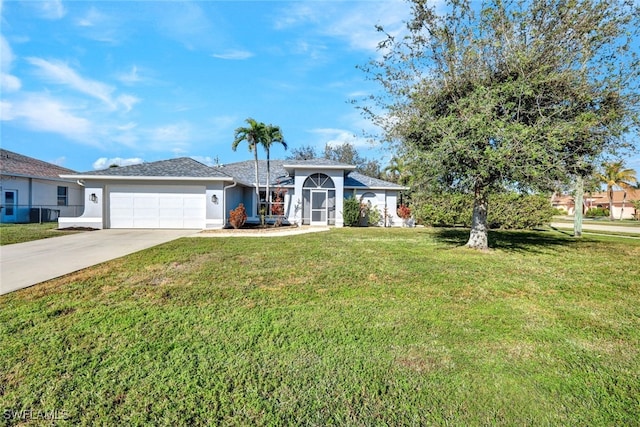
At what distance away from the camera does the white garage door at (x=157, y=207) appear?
54.1 feet

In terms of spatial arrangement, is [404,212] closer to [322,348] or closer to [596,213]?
[322,348]

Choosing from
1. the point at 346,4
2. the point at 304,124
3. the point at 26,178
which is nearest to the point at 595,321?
the point at 346,4

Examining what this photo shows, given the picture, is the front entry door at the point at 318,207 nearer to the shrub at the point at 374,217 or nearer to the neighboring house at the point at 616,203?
the shrub at the point at 374,217

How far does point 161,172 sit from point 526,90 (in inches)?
662

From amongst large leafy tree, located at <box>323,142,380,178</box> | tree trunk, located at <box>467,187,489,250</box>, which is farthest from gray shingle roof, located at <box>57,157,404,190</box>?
large leafy tree, located at <box>323,142,380,178</box>

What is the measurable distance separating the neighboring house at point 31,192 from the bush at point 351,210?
52.1ft

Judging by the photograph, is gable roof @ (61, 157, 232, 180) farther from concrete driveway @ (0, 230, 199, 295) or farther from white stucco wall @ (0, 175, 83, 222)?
white stucco wall @ (0, 175, 83, 222)

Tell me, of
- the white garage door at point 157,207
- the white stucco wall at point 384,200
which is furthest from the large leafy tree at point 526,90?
the white garage door at point 157,207

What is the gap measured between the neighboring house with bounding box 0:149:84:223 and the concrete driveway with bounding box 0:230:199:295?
8.64 meters

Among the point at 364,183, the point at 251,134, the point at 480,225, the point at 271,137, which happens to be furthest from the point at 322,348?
the point at 364,183

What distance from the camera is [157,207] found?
1662 centimetres

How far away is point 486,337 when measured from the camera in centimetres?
395

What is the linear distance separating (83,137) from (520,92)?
78.3 ft

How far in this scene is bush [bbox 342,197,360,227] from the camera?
19.2m
